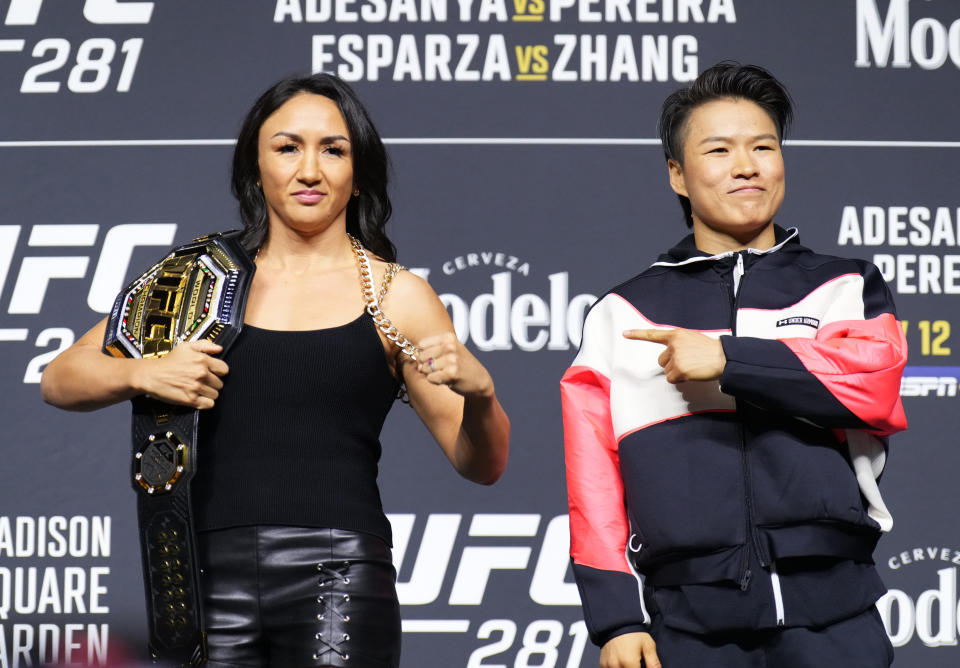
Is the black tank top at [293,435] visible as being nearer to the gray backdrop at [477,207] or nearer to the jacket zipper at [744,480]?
the jacket zipper at [744,480]

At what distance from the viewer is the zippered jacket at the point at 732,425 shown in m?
1.59

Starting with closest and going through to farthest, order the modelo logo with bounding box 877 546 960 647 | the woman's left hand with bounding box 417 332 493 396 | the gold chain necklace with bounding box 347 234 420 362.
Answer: the woman's left hand with bounding box 417 332 493 396
the gold chain necklace with bounding box 347 234 420 362
the modelo logo with bounding box 877 546 960 647

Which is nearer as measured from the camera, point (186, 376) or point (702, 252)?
point (186, 376)

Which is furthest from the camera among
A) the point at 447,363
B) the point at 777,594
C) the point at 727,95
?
the point at 727,95

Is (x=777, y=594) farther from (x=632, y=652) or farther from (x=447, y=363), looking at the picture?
(x=447, y=363)

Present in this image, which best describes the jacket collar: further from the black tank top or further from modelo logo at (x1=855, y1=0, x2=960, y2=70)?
modelo logo at (x1=855, y1=0, x2=960, y2=70)

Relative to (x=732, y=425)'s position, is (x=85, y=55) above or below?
above

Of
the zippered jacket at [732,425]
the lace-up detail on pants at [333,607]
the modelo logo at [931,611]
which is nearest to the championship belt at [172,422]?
the lace-up detail on pants at [333,607]

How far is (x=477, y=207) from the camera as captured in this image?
2.99m

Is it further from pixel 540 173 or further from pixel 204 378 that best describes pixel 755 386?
pixel 540 173

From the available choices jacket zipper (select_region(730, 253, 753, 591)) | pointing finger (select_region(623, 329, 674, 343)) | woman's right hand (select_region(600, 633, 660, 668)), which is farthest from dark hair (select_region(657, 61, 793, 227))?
woman's right hand (select_region(600, 633, 660, 668))

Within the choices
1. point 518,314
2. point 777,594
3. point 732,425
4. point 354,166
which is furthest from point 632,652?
point 518,314

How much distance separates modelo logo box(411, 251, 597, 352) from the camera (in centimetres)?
295

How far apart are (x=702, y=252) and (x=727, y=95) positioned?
0.93 feet
